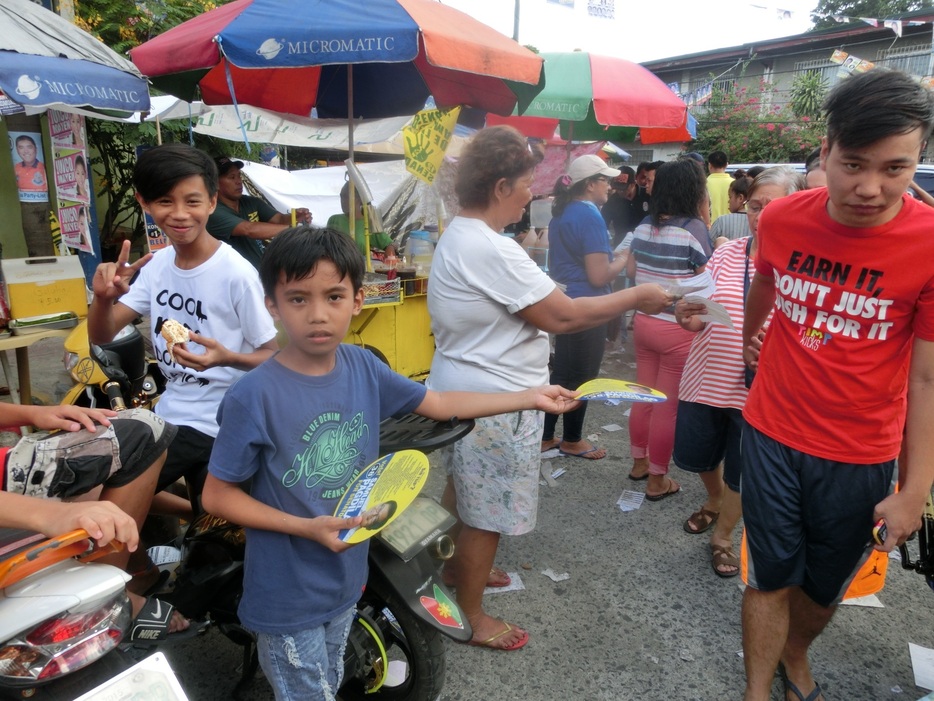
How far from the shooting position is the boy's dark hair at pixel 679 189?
3.48m

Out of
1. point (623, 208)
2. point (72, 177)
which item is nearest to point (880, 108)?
point (72, 177)

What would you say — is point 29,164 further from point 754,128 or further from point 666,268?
point 754,128

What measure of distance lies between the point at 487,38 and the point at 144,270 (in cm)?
277

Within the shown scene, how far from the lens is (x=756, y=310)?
239 cm

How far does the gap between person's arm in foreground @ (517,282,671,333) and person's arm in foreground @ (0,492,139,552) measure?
1364mm

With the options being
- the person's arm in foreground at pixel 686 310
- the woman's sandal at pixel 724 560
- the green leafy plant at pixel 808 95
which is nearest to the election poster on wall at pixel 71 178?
the person's arm in foreground at pixel 686 310

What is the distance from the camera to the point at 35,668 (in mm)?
1231

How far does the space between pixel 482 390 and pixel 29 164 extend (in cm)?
552

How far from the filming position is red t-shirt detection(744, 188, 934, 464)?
171 cm

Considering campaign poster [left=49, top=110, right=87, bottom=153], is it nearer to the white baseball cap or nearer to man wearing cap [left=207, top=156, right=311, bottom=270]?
man wearing cap [left=207, top=156, right=311, bottom=270]

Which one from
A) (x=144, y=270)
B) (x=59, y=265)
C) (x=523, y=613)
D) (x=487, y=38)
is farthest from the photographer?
(x=59, y=265)

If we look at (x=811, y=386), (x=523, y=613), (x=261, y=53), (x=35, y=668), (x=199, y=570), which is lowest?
(x=523, y=613)

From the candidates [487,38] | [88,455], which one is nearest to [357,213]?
[487,38]

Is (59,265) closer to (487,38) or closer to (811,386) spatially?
(487,38)
